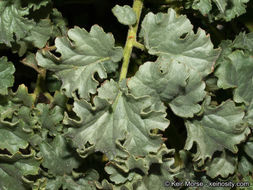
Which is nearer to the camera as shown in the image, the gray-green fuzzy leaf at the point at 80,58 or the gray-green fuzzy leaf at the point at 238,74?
the gray-green fuzzy leaf at the point at 80,58

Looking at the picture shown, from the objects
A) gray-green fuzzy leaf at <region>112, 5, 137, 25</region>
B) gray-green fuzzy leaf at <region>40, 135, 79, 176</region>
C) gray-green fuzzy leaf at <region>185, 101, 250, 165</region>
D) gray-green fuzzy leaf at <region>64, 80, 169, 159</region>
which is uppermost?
gray-green fuzzy leaf at <region>112, 5, 137, 25</region>

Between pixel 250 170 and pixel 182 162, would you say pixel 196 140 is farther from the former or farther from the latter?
pixel 250 170

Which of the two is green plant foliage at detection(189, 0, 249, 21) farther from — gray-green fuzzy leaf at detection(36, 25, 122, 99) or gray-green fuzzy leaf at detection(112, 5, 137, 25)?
gray-green fuzzy leaf at detection(36, 25, 122, 99)

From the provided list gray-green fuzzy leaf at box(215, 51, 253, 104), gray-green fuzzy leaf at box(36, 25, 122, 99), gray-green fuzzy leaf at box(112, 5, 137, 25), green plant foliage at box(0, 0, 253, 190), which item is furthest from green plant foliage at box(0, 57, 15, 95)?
gray-green fuzzy leaf at box(215, 51, 253, 104)

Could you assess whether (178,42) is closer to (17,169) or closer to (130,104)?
(130,104)

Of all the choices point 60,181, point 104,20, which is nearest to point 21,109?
point 60,181

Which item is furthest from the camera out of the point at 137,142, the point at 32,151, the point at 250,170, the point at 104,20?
the point at 104,20

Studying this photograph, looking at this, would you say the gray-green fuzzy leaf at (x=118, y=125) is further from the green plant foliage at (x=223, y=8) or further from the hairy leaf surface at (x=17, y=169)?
the green plant foliage at (x=223, y=8)

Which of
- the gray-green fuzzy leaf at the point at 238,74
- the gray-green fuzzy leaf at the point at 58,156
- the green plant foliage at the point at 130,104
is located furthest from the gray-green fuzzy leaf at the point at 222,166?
the gray-green fuzzy leaf at the point at 58,156
